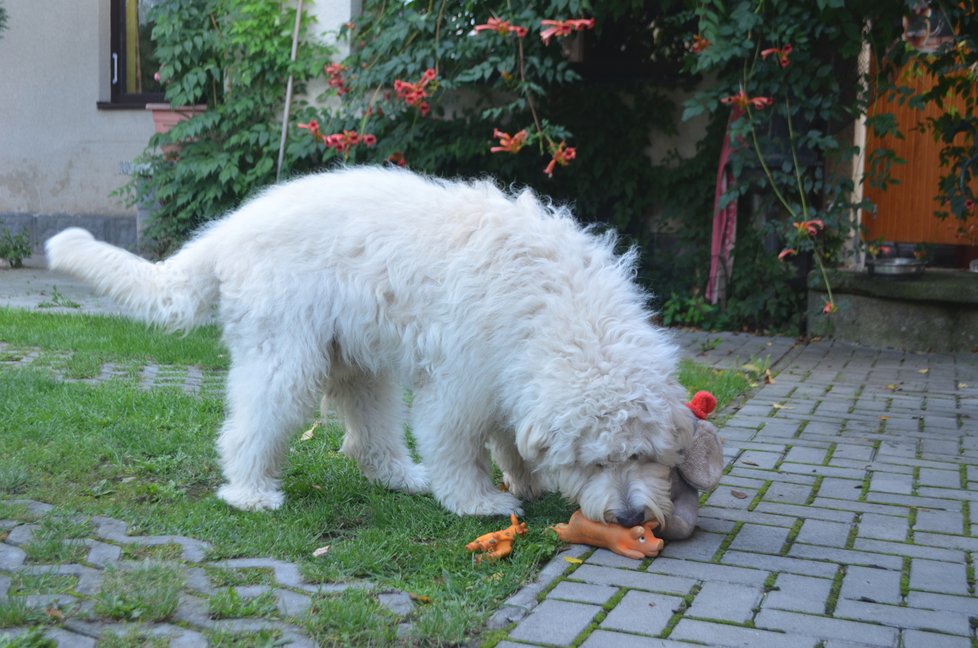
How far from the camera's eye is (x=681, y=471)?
384 centimetres

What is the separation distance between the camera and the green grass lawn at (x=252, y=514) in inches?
127

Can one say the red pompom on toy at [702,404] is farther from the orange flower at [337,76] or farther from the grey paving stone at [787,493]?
the orange flower at [337,76]

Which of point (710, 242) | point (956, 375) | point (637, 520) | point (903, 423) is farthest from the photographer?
point (710, 242)

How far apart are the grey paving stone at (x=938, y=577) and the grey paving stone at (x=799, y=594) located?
306 mm

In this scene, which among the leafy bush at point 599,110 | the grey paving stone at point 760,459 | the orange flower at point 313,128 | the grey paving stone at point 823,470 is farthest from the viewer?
the orange flower at point 313,128

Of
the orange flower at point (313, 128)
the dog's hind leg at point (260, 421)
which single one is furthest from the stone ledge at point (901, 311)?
the dog's hind leg at point (260, 421)

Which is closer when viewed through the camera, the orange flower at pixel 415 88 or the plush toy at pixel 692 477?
the plush toy at pixel 692 477

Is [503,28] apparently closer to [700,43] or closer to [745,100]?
[700,43]

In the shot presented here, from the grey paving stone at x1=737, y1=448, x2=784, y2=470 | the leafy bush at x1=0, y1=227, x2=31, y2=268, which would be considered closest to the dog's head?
the grey paving stone at x1=737, y1=448, x2=784, y2=470

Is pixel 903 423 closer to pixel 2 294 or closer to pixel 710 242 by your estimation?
pixel 710 242

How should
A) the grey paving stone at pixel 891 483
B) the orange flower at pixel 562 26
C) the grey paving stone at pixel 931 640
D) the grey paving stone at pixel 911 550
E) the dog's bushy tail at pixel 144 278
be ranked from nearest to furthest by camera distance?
the grey paving stone at pixel 931 640, the grey paving stone at pixel 911 550, the dog's bushy tail at pixel 144 278, the grey paving stone at pixel 891 483, the orange flower at pixel 562 26

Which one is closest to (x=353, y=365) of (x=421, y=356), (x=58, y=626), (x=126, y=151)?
(x=421, y=356)

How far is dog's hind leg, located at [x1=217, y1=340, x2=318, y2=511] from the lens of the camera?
402 centimetres

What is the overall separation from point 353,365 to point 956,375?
5.13 meters
